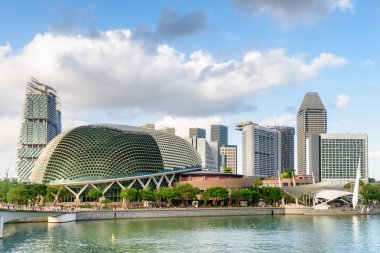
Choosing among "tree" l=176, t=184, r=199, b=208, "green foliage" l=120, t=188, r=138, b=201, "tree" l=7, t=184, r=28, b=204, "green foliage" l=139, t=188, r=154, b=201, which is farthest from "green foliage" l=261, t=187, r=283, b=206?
"tree" l=7, t=184, r=28, b=204

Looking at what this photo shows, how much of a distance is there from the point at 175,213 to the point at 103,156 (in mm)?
48007

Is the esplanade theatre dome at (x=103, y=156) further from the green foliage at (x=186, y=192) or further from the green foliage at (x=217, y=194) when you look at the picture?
the green foliage at (x=217, y=194)

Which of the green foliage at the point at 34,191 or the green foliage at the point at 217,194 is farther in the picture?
the green foliage at the point at 217,194

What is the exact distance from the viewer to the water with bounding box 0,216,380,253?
217 ft

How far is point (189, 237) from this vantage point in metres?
77.2

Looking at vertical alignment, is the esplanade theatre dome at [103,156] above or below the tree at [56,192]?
above

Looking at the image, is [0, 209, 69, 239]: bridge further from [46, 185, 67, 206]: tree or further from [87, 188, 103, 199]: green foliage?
[46, 185, 67, 206]: tree

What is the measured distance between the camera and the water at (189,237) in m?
66.2

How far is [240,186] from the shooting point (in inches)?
6344

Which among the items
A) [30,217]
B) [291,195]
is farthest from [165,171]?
[30,217]

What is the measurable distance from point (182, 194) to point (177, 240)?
63.3 m

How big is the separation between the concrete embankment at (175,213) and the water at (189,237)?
20.2ft

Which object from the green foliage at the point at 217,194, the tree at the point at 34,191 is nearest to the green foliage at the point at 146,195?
the green foliage at the point at 217,194

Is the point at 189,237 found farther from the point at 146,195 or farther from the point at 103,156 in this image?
the point at 103,156
